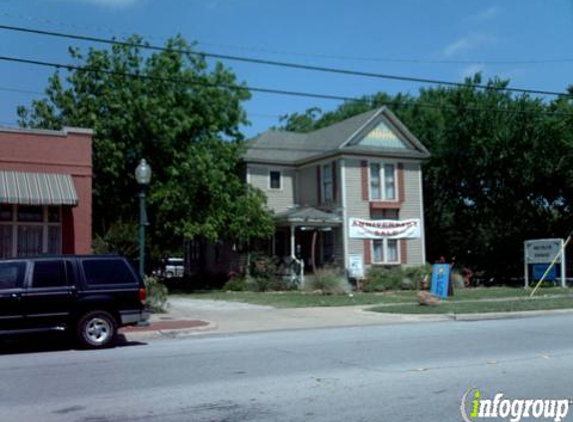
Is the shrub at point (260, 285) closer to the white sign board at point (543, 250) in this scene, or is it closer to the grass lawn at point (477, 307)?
the grass lawn at point (477, 307)

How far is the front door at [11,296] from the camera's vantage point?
1277cm

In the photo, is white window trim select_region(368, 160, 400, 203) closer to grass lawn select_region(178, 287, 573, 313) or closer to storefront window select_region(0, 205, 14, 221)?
grass lawn select_region(178, 287, 573, 313)

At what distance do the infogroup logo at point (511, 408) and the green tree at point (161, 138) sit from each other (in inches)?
899

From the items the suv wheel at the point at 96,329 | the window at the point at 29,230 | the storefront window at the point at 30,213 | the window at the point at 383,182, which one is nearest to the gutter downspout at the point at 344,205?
the window at the point at 383,182

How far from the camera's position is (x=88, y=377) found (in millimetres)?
10125

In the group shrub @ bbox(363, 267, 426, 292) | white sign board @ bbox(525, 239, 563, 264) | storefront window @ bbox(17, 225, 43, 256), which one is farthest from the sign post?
storefront window @ bbox(17, 225, 43, 256)

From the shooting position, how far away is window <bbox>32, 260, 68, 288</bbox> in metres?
13.2

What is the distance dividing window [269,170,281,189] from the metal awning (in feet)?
51.9

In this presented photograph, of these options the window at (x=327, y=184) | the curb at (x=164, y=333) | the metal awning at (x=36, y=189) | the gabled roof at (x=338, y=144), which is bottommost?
the curb at (x=164, y=333)

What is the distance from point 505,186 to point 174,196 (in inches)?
739

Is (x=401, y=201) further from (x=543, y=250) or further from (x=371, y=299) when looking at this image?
(x=371, y=299)

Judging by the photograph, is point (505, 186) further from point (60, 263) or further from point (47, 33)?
point (60, 263)

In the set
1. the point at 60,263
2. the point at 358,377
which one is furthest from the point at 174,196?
the point at 358,377

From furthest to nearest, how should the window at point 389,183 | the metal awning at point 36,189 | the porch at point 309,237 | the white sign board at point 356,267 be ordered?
the window at point 389,183
the porch at point 309,237
the white sign board at point 356,267
the metal awning at point 36,189
